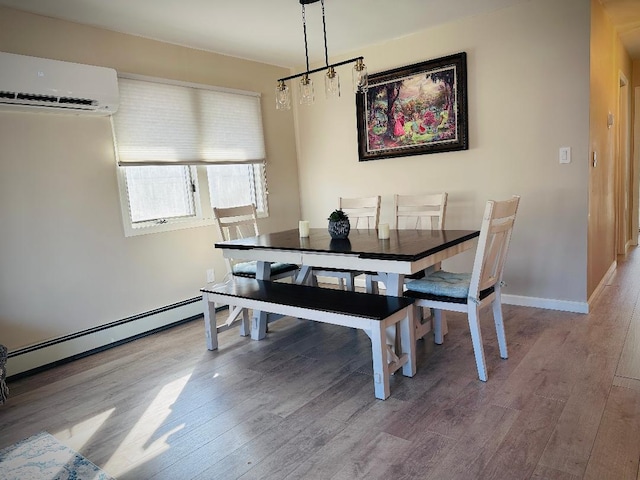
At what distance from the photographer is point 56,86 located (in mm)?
2904

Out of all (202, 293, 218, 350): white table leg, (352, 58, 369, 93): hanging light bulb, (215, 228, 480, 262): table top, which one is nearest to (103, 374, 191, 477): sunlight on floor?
(202, 293, 218, 350): white table leg

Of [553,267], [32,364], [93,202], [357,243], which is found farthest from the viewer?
[553,267]

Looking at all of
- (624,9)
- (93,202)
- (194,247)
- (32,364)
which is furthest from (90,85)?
(624,9)

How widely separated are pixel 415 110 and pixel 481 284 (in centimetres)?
206

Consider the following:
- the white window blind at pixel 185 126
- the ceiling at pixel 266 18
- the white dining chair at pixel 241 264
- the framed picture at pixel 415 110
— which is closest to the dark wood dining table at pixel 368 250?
the white dining chair at pixel 241 264

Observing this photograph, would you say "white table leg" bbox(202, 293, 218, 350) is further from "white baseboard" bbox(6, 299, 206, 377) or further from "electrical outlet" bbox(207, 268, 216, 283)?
"electrical outlet" bbox(207, 268, 216, 283)

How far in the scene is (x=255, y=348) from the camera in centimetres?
312

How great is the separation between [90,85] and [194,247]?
58.0 inches

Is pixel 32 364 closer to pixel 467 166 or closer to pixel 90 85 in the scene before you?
pixel 90 85

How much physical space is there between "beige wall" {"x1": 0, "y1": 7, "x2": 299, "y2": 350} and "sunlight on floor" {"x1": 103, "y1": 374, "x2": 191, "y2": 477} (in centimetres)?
115

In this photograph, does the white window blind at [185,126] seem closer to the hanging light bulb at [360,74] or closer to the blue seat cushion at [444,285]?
the hanging light bulb at [360,74]

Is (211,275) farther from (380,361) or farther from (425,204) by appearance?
(380,361)

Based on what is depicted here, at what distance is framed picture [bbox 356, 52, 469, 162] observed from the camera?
373 cm

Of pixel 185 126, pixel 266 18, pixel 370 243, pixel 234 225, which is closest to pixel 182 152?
pixel 185 126
